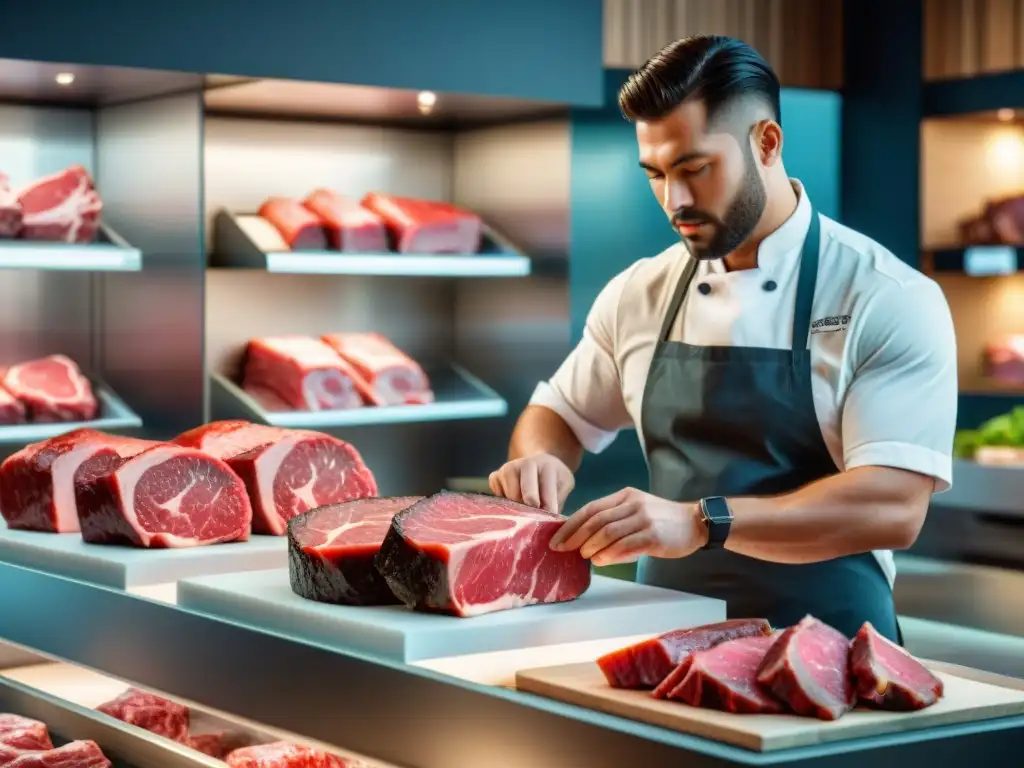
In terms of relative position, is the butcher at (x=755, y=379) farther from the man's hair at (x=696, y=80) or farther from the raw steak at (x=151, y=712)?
the raw steak at (x=151, y=712)

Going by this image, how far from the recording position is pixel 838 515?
2.18 metres

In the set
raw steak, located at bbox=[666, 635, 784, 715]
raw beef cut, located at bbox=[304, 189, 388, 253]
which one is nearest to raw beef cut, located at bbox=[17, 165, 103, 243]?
raw beef cut, located at bbox=[304, 189, 388, 253]

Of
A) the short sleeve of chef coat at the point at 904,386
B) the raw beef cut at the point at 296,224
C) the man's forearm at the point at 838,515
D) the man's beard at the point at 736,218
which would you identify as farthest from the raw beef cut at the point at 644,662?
the raw beef cut at the point at 296,224

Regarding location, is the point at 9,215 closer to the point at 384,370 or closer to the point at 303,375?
the point at 303,375

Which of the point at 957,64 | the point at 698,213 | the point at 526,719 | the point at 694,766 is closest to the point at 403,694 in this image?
the point at 526,719

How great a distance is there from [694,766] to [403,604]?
635mm

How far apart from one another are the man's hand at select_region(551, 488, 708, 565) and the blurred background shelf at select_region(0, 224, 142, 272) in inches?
96.9

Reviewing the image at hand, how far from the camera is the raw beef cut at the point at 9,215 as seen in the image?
4.13m

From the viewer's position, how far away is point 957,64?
530cm

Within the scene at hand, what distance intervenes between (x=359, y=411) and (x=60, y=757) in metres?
2.44

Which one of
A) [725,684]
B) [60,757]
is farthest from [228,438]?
[725,684]

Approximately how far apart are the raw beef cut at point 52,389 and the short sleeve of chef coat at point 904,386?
99.6 inches

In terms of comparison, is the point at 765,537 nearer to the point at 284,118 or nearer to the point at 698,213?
the point at 698,213

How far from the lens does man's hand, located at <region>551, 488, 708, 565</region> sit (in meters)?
1.91
